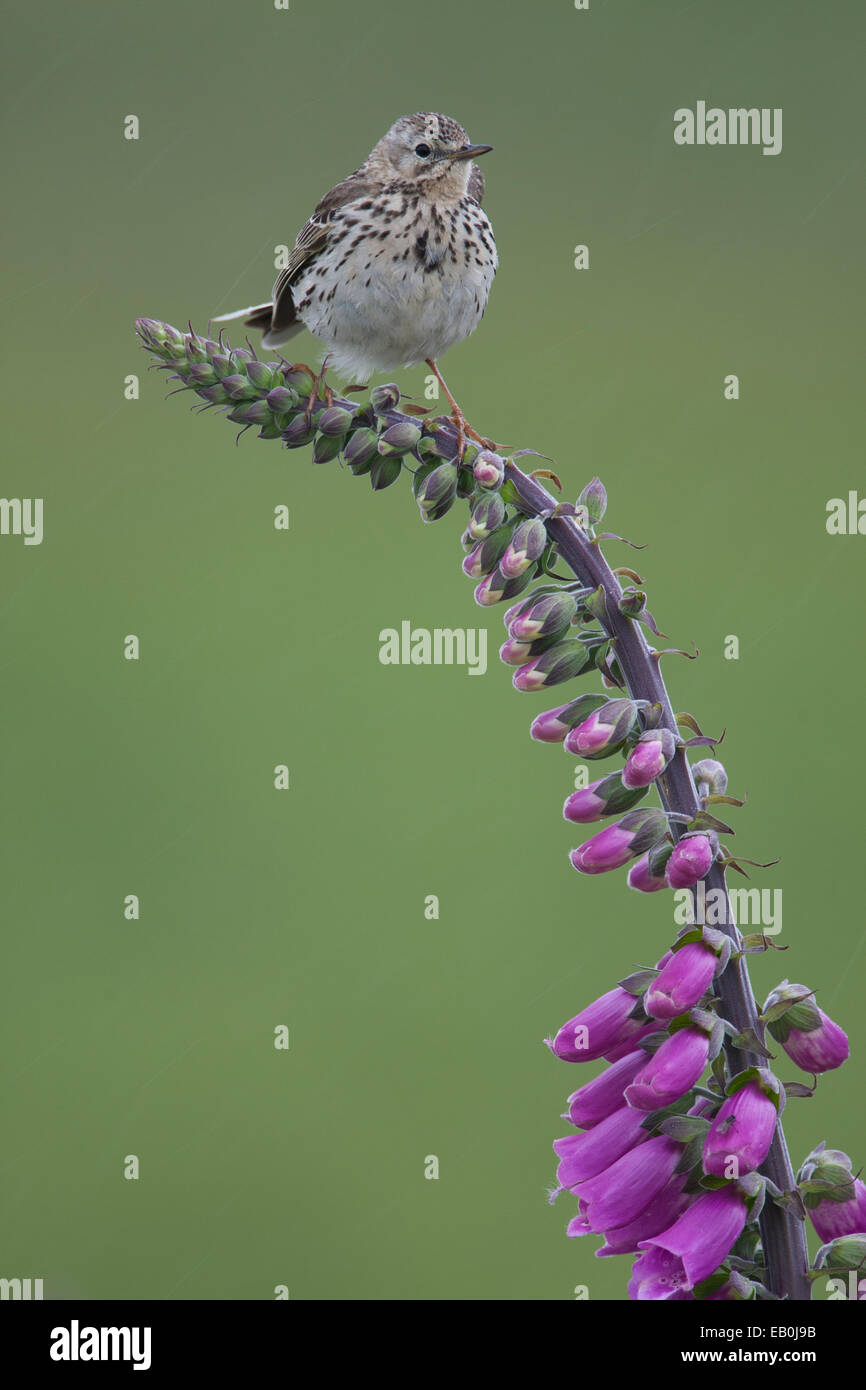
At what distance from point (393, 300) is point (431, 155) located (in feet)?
0.65

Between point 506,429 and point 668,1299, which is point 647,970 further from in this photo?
point 506,429

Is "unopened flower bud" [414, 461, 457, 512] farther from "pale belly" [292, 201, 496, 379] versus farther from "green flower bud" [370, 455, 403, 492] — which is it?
"pale belly" [292, 201, 496, 379]

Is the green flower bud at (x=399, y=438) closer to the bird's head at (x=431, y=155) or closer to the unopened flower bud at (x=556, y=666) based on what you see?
the unopened flower bud at (x=556, y=666)

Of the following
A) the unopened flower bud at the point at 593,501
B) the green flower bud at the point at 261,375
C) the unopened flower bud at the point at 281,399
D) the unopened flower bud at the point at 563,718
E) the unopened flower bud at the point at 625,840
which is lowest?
the unopened flower bud at the point at 625,840

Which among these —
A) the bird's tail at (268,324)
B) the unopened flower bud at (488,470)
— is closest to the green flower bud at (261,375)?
the unopened flower bud at (488,470)

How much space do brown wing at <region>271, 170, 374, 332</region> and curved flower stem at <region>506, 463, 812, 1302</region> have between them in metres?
A: 0.72

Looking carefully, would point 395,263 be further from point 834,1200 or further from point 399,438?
point 834,1200

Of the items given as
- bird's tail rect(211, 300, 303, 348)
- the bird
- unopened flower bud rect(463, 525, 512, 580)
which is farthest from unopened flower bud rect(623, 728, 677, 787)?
bird's tail rect(211, 300, 303, 348)

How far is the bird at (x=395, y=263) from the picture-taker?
1.28 m

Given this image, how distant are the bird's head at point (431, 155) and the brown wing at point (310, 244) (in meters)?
0.04

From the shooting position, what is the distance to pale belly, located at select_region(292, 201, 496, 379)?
1.28 meters

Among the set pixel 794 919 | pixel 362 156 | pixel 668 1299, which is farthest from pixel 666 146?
pixel 668 1299

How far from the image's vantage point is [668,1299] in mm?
681
